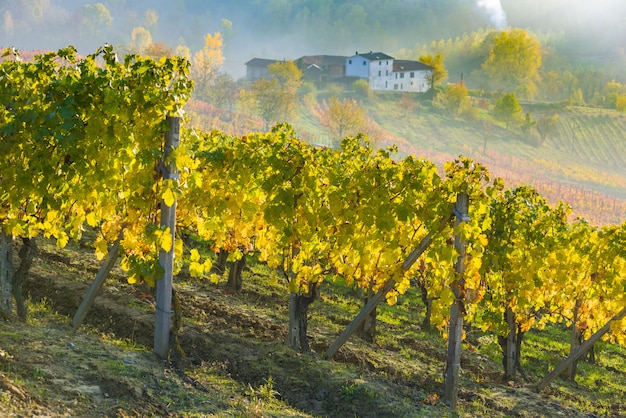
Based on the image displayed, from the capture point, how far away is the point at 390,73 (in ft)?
452

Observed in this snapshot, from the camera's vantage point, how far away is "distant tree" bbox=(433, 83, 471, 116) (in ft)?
423

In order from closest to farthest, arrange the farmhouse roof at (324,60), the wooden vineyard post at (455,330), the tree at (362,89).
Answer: the wooden vineyard post at (455,330)
the tree at (362,89)
the farmhouse roof at (324,60)

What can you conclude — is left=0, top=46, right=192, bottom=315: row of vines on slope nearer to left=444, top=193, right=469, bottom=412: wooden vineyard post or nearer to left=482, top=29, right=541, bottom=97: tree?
left=444, top=193, right=469, bottom=412: wooden vineyard post

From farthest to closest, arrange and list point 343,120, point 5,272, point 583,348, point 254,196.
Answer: point 343,120 < point 583,348 < point 254,196 < point 5,272

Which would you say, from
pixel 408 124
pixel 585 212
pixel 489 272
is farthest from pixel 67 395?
pixel 408 124

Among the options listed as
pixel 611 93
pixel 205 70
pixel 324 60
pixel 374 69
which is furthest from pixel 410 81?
pixel 611 93

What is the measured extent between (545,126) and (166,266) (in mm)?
126784

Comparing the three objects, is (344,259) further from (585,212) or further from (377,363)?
(585,212)

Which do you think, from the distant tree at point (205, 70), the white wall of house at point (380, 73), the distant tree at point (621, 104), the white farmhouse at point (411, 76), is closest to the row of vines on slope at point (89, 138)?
the distant tree at point (205, 70)

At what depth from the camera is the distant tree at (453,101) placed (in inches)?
5074

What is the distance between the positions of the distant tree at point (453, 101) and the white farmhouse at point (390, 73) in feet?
31.0

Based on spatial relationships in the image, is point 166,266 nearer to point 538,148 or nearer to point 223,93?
point 223,93

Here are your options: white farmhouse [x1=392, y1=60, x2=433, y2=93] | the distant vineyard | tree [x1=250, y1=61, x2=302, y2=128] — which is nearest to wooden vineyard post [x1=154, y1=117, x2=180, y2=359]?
tree [x1=250, y1=61, x2=302, y2=128]

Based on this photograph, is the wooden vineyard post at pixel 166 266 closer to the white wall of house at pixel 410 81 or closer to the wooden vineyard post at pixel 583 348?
the wooden vineyard post at pixel 583 348
